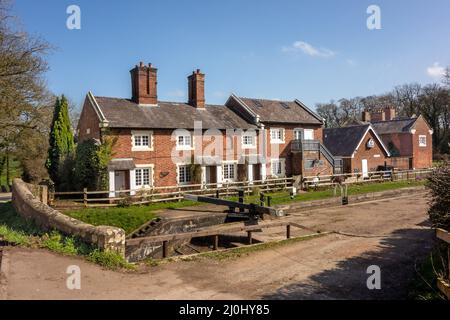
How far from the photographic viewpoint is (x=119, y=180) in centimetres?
2509

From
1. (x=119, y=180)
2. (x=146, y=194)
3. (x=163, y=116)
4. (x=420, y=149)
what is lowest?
(x=146, y=194)

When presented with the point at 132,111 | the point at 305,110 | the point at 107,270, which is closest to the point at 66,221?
the point at 107,270

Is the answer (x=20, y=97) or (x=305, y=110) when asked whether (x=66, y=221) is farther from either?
(x=305, y=110)

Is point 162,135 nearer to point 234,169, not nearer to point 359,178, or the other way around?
point 234,169

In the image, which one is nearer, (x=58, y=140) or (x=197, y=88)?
(x=58, y=140)

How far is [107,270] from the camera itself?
8.91m

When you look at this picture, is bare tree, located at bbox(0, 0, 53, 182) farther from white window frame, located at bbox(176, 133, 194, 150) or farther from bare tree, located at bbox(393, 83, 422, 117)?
bare tree, located at bbox(393, 83, 422, 117)

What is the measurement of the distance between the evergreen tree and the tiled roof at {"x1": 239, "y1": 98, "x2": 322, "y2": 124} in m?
15.0

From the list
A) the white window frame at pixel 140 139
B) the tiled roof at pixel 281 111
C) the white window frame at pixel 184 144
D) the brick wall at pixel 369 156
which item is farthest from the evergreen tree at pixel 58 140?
the brick wall at pixel 369 156

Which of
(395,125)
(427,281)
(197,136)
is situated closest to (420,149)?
(395,125)

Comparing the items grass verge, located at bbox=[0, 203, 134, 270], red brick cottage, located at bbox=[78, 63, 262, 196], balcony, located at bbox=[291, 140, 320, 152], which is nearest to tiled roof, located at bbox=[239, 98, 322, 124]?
balcony, located at bbox=[291, 140, 320, 152]

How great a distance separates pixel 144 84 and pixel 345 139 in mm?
22270

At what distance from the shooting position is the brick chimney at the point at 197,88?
30.9m
